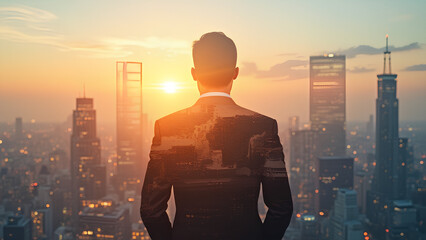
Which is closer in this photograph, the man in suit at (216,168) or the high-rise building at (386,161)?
the man in suit at (216,168)

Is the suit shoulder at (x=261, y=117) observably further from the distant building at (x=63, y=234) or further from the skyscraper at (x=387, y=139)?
the skyscraper at (x=387, y=139)

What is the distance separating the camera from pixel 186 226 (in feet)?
7.27

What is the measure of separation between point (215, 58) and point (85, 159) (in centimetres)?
7148

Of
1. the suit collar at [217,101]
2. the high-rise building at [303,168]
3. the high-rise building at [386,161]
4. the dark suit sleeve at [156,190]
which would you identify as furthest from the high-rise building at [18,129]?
the suit collar at [217,101]

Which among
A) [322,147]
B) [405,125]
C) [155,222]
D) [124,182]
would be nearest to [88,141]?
[124,182]

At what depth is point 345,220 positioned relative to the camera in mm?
54812

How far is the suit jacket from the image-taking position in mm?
2205

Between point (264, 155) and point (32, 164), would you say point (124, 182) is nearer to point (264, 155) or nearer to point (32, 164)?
point (32, 164)

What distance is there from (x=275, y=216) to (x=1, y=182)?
6349 cm

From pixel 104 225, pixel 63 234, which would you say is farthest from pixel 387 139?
pixel 63 234

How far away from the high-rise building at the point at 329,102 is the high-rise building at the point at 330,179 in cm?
849

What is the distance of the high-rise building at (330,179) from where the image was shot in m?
65.9

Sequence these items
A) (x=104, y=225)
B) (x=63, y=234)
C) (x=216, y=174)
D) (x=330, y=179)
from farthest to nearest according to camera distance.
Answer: (x=330, y=179) → (x=63, y=234) → (x=104, y=225) → (x=216, y=174)

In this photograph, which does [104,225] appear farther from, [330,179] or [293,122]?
[293,122]
